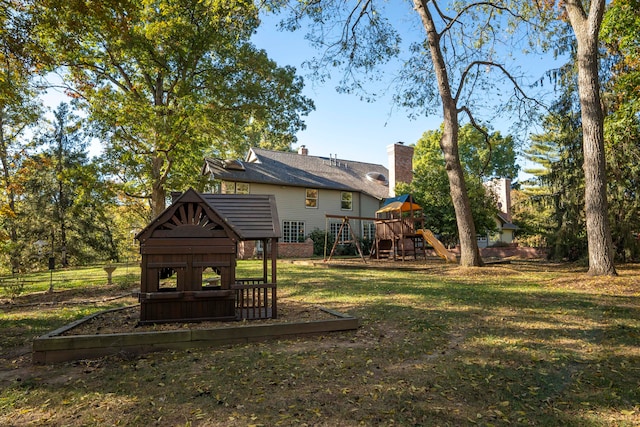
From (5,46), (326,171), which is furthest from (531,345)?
(326,171)

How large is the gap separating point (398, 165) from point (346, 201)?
524 cm

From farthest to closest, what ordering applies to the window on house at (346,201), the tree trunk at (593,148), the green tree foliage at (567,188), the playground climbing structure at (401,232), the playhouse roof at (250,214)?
the window on house at (346,201), the playground climbing structure at (401,232), the green tree foliage at (567,188), the tree trunk at (593,148), the playhouse roof at (250,214)

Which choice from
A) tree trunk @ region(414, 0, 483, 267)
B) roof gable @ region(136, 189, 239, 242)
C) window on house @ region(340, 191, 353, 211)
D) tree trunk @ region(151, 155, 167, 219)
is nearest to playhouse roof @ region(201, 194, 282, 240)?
roof gable @ region(136, 189, 239, 242)

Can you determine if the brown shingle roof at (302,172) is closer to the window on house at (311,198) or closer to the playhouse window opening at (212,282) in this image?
the window on house at (311,198)

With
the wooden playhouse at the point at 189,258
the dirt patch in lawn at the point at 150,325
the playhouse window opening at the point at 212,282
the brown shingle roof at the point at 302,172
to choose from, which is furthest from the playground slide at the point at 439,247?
the wooden playhouse at the point at 189,258

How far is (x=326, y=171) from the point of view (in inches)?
1305

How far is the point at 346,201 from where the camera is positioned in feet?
105

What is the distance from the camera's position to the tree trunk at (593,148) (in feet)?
36.3

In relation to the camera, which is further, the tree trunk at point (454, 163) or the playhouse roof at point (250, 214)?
the tree trunk at point (454, 163)

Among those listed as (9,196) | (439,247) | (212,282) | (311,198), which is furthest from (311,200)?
(212,282)

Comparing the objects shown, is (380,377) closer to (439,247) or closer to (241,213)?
(241,213)

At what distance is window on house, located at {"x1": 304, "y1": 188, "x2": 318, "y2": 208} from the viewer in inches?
1180

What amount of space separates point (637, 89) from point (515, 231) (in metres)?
30.9

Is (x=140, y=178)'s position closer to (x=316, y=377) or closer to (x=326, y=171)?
(x=326, y=171)
